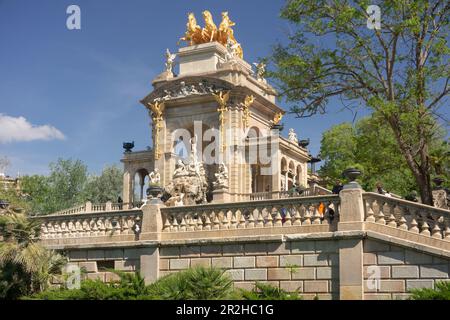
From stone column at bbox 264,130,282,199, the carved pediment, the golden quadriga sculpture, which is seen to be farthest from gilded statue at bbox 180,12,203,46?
stone column at bbox 264,130,282,199

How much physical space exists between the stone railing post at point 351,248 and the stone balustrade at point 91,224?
6003 mm

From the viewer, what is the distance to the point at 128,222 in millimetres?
18969

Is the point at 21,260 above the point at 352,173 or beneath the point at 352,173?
beneath

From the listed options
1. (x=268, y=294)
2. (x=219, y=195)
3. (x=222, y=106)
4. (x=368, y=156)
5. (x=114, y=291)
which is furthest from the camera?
(x=222, y=106)

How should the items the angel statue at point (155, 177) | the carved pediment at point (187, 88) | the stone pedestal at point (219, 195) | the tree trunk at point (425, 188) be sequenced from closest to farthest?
the tree trunk at point (425, 188)
the stone pedestal at point (219, 195)
the angel statue at point (155, 177)
the carved pediment at point (187, 88)

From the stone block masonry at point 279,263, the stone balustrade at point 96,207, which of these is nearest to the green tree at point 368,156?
the stone block masonry at point 279,263

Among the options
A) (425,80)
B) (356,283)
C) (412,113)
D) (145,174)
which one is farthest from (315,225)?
(145,174)

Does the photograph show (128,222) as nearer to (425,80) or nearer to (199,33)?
(425,80)

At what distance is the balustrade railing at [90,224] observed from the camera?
18922mm

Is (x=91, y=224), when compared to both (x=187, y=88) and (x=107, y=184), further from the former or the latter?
(x=107, y=184)

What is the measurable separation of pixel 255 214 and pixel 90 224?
5.39 meters

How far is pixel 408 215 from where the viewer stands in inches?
614

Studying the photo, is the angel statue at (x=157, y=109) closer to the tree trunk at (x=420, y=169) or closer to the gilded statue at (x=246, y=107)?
the gilded statue at (x=246, y=107)

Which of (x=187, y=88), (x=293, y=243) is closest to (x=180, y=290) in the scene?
(x=293, y=243)
